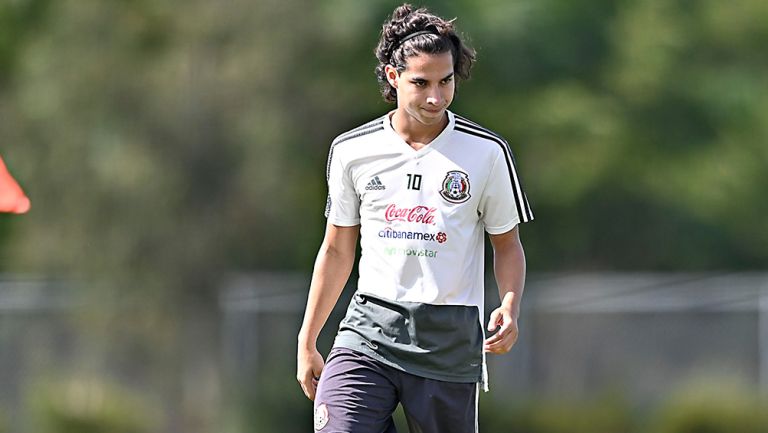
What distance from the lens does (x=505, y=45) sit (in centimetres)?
1462

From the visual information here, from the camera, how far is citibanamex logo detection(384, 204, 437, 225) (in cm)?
468

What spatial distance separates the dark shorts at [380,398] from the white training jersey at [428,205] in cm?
25

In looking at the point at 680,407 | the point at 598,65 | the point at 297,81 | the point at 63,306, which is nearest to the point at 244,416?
the point at 63,306

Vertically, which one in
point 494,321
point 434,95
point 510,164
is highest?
point 434,95

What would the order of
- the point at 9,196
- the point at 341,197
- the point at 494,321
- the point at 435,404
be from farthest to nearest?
the point at 9,196 < the point at 341,197 < the point at 435,404 < the point at 494,321

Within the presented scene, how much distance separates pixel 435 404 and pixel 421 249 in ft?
1.65

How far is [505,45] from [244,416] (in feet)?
14.8

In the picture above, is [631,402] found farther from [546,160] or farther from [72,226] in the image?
[72,226]

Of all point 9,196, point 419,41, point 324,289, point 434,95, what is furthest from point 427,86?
point 9,196

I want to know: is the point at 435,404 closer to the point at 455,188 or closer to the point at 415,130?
the point at 455,188

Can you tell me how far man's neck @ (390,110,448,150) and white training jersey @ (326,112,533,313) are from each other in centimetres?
3

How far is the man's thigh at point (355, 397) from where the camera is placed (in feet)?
15.2

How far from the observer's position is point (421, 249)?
4.68m

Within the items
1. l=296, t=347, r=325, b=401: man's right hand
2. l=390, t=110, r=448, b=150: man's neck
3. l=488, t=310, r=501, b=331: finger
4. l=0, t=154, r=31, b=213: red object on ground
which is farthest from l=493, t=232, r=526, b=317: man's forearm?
l=0, t=154, r=31, b=213: red object on ground
